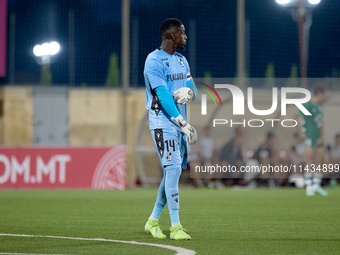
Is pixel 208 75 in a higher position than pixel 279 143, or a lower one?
higher

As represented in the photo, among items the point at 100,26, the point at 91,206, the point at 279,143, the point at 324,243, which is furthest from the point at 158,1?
the point at 324,243

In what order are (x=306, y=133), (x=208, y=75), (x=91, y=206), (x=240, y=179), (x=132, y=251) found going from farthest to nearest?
(x=208, y=75)
(x=240, y=179)
(x=306, y=133)
(x=91, y=206)
(x=132, y=251)

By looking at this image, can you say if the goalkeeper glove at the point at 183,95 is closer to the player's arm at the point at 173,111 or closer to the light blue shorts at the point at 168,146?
the player's arm at the point at 173,111

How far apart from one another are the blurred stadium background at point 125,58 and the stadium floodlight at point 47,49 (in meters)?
0.12

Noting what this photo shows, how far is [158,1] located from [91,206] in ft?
30.6

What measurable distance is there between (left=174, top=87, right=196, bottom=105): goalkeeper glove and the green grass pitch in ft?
4.14

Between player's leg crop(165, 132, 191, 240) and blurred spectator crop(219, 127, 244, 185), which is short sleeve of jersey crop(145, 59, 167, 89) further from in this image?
blurred spectator crop(219, 127, 244, 185)

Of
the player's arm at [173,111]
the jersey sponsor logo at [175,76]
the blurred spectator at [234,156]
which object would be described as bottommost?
the blurred spectator at [234,156]

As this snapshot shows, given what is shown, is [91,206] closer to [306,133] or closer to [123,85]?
[306,133]

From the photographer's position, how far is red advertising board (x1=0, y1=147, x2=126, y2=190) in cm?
1529

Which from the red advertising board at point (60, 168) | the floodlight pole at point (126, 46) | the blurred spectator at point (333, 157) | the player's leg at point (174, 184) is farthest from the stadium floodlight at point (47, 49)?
the player's leg at point (174, 184)

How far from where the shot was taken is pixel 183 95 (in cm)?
588

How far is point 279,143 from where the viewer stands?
1703 cm

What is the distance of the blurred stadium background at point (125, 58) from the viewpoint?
57.8ft
